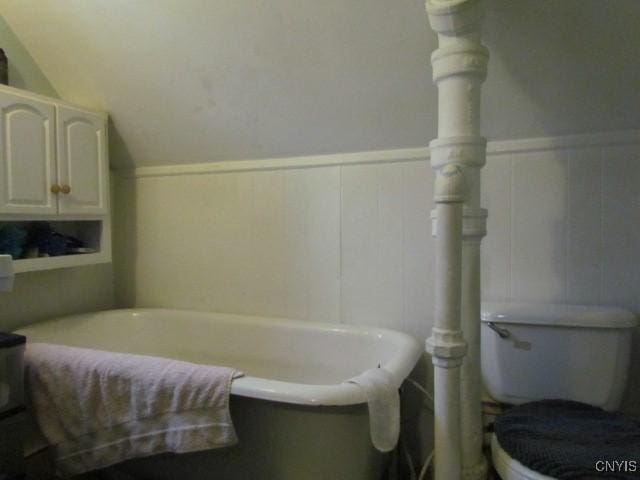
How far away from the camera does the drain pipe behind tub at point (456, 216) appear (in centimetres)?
123

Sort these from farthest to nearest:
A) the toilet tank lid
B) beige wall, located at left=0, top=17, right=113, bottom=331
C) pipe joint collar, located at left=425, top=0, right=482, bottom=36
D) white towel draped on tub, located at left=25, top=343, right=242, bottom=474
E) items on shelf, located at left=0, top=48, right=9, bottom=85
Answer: beige wall, located at left=0, top=17, right=113, bottom=331 < items on shelf, located at left=0, top=48, right=9, bottom=85 < the toilet tank lid < white towel draped on tub, located at left=25, top=343, right=242, bottom=474 < pipe joint collar, located at left=425, top=0, right=482, bottom=36

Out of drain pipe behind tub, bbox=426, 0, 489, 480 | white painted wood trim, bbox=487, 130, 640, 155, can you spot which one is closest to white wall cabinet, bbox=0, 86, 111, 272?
drain pipe behind tub, bbox=426, 0, 489, 480

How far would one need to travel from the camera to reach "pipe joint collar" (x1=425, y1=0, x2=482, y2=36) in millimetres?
1187

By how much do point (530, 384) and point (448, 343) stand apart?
52 centimetres

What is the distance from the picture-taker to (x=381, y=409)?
4.09 ft

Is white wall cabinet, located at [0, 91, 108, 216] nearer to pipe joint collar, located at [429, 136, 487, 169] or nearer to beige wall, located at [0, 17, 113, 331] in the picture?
beige wall, located at [0, 17, 113, 331]

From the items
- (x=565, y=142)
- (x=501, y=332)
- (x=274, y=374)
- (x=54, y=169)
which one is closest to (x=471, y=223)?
(x=501, y=332)

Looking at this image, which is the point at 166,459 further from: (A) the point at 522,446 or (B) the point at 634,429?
(B) the point at 634,429

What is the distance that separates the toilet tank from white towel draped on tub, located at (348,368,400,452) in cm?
50

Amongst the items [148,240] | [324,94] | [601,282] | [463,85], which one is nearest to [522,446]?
[601,282]

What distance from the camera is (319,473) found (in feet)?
4.20

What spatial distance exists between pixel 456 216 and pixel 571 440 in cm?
67

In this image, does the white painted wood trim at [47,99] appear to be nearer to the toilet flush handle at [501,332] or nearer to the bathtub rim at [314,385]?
the bathtub rim at [314,385]

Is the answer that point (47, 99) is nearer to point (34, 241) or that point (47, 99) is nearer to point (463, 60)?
point (34, 241)
